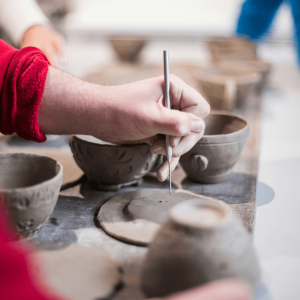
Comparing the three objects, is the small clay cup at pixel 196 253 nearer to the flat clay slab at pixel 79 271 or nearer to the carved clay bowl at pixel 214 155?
the flat clay slab at pixel 79 271

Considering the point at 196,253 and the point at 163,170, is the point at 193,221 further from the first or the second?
the point at 163,170

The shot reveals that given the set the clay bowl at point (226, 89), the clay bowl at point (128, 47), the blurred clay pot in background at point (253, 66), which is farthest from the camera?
the clay bowl at point (128, 47)

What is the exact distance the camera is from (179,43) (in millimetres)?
3895

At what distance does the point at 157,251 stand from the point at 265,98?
5.08 ft

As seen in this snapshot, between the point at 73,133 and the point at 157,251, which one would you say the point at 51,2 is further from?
the point at 157,251

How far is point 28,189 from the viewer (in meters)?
0.57

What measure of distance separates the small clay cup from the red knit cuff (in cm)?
42

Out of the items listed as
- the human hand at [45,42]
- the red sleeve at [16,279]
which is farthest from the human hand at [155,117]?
the human hand at [45,42]

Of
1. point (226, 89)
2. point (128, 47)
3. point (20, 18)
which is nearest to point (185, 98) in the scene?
point (226, 89)

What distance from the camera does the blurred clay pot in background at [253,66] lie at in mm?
1775

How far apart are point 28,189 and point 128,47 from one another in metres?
2.42

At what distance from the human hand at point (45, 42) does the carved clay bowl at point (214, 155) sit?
2.34 ft

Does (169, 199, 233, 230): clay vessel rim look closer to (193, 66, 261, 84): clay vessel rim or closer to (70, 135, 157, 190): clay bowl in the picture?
(70, 135, 157, 190): clay bowl

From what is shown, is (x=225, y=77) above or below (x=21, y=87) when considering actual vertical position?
below
